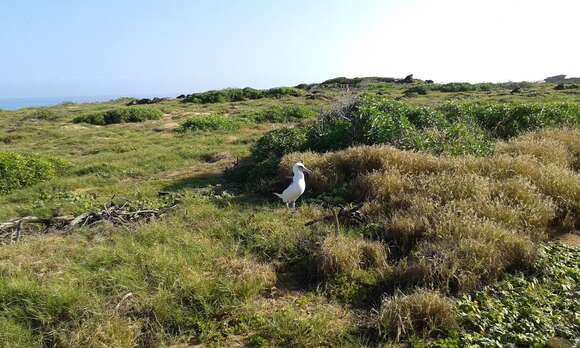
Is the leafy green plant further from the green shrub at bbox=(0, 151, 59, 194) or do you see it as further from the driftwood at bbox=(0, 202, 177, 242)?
the green shrub at bbox=(0, 151, 59, 194)

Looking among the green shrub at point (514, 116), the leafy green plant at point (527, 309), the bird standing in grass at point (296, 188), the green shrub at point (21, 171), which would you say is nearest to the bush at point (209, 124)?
the green shrub at point (21, 171)

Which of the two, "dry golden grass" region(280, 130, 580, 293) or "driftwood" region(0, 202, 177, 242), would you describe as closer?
"dry golden grass" region(280, 130, 580, 293)

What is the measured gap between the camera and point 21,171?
9.91 metres

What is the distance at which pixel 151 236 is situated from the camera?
541 cm

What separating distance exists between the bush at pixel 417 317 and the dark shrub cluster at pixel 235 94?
2732cm

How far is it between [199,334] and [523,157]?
18.1ft

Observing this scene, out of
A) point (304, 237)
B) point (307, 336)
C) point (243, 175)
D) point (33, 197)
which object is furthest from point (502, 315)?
point (33, 197)

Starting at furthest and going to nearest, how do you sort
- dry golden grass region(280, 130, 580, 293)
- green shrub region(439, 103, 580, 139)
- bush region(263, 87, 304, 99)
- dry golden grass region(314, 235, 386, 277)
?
bush region(263, 87, 304, 99) < green shrub region(439, 103, 580, 139) < dry golden grass region(314, 235, 386, 277) < dry golden grass region(280, 130, 580, 293)

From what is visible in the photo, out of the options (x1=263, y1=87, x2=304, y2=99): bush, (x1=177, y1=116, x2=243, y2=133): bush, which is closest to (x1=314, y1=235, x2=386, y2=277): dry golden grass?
(x1=177, y1=116, x2=243, y2=133): bush

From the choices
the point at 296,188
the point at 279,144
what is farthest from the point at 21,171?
the point at 296,188

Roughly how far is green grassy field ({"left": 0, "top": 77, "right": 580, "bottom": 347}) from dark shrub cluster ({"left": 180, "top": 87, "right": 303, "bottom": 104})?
22555mm

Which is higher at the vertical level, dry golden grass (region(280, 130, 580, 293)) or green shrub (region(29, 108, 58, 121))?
dry golden grass (region(280, 130, 580, 293))

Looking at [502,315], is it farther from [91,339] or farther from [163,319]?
[91,339]

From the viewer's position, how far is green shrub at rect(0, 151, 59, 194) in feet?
31.6
